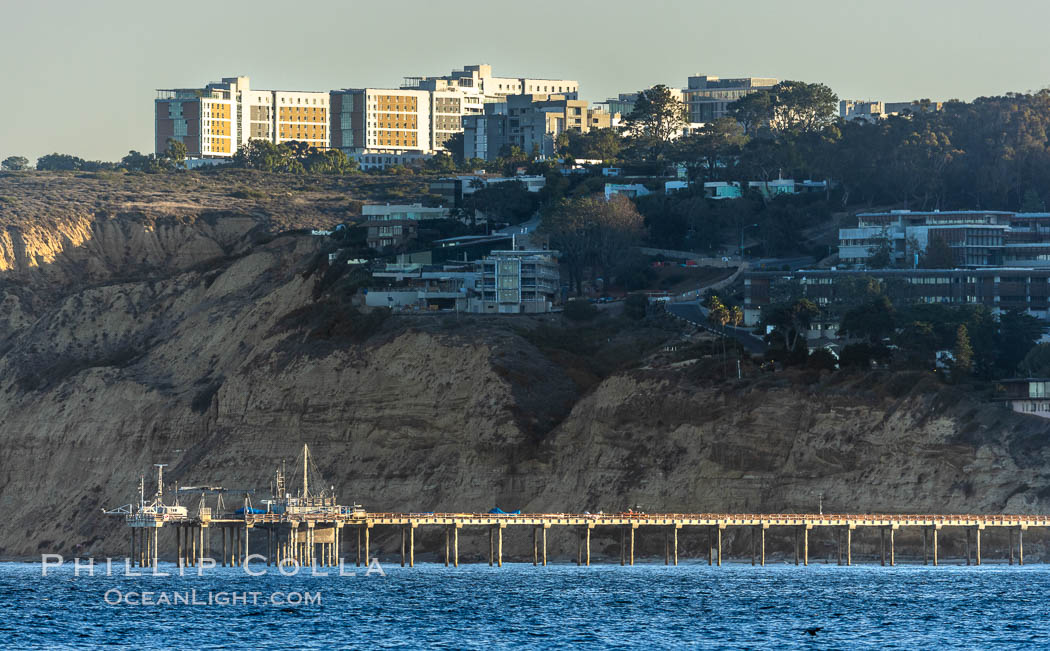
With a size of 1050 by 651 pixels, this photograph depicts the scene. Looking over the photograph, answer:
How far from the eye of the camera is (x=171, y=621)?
104312 mm

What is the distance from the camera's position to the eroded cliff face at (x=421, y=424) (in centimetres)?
14138

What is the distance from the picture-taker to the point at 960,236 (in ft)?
578

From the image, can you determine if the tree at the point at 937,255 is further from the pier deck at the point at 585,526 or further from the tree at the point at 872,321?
the pier deck at the point at 585,526

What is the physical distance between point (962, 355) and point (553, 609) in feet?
157

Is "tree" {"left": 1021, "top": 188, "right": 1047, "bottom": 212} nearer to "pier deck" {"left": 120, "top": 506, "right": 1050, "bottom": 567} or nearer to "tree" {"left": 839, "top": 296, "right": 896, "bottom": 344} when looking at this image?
"tree" {"left": 839, "top": 296, "right": 896, "bottom": 344}

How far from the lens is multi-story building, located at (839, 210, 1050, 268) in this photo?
576ft

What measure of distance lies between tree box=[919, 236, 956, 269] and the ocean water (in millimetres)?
41855

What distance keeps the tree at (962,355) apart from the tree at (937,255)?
23.4 meters

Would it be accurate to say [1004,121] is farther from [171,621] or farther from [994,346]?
[171,621]

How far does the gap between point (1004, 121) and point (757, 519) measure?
7681 centimetres

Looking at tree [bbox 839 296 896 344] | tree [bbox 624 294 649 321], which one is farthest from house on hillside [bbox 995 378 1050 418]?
tree [bbox 624 294 649 321]

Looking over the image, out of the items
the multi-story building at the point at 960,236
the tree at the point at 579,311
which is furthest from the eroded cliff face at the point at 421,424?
the multi-story building at the point at 960,236

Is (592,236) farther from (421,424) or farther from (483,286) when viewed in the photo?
(421,424)

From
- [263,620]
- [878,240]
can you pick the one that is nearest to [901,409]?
[878,240]
